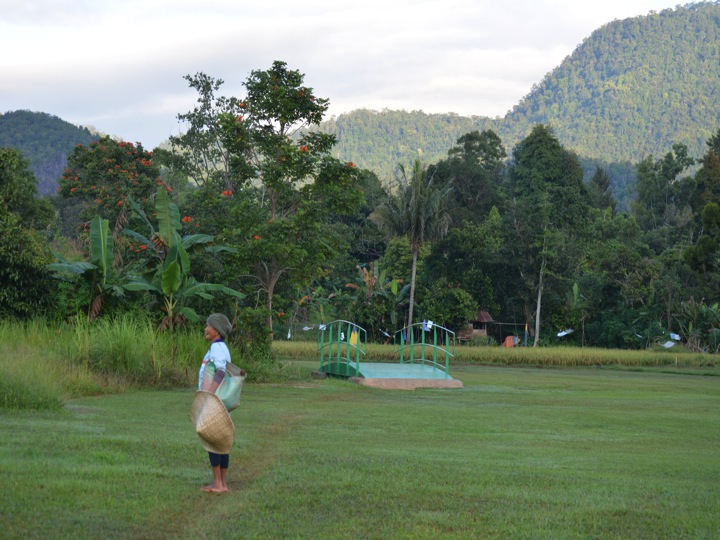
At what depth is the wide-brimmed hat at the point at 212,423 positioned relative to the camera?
25.7 ft

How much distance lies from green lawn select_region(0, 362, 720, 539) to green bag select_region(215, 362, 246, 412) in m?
0.81

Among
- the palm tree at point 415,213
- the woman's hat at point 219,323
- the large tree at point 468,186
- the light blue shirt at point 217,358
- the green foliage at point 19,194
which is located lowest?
the light blue shirt at point 217,358

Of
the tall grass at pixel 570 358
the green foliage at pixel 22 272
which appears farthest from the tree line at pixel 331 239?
the tall grass at pixel 570 358

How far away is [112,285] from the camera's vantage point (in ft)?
72.5

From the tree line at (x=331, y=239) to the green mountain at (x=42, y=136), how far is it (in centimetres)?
5386

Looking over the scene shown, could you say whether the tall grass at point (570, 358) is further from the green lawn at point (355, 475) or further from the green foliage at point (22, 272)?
the green lawn at point (355, 475)

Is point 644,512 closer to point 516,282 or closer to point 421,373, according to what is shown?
point 421,373

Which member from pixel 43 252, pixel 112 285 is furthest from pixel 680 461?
pixel 43 252

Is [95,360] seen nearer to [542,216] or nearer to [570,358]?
→ [570,358]

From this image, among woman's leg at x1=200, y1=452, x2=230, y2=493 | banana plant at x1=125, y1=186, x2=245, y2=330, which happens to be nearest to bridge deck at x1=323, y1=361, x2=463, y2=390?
banana plant at x1=125, y1=186, x2=245, y2=330

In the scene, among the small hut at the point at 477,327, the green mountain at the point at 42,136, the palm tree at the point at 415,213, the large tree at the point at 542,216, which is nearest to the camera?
the palm tree at the point at 415,213

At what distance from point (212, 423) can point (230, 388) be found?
411 millimetres

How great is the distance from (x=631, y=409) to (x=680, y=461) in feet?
27.9

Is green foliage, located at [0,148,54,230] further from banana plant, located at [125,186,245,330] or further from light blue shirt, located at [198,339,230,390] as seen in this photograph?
light blue shirt, located at [198,339,230,390]
